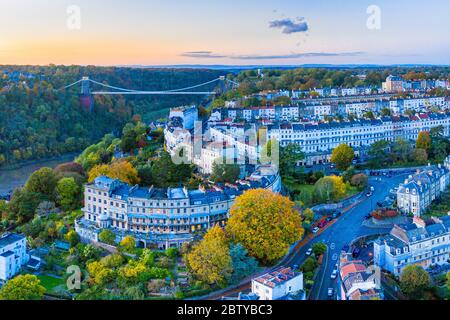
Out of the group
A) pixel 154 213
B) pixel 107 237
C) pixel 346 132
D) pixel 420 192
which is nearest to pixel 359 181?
pixel 420 192

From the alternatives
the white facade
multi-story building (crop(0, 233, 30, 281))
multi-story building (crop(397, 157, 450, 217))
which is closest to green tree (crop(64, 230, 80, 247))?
multi-story building (crop(0, 233, 30, 281))

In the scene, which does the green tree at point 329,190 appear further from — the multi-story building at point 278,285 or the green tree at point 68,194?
the green tree at point 68,194

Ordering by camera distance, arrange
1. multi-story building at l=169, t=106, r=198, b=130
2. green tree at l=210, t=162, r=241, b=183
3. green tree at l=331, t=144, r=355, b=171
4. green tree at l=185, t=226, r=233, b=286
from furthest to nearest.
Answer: multi-story building at l=169, t=106, r=198, b=130 < green tree at l=331, t=144, r=355, b=171 < green tree at l=210, t=162, r=241, b=183 < green tree at l=185, t=226, r=233, b=286

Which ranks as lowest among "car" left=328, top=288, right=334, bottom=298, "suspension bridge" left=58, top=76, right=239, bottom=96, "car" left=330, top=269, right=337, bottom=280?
"car" left=328, top=288, right=334, bottom=298

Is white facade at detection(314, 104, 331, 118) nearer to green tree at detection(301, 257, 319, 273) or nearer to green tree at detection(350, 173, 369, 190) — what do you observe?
green tree at detection(350, 173, 369, 190)
